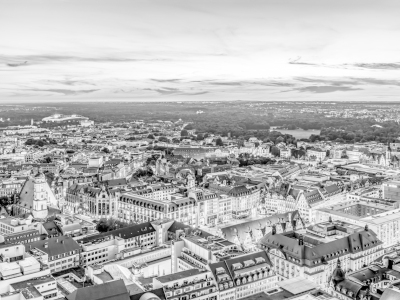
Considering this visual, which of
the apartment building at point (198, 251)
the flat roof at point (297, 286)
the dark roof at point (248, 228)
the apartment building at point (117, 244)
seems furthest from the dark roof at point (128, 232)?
the flat roof at point (297, 286)

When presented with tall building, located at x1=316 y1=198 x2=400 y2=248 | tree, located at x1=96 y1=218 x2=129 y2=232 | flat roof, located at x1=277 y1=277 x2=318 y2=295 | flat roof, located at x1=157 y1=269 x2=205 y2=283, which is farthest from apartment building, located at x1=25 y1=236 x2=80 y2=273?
tall building, located at x1=316 y1=198 x2=400 y2=248

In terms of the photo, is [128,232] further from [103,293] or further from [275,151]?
[275,151]

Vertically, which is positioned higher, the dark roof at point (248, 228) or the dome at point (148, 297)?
the dome at point (148, 297)

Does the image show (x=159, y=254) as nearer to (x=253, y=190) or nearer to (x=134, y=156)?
(x=253, y=190)

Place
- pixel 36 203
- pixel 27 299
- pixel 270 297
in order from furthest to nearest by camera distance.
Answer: pixel 36 203
pixel 270 297
pixel 27 299

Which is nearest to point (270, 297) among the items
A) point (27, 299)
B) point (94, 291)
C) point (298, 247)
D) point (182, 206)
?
point (298, 247)

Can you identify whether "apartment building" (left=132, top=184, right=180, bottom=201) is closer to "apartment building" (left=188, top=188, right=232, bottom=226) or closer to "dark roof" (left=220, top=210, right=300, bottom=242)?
"apartment building" (left=188, top=188, right=232, bottom=226)

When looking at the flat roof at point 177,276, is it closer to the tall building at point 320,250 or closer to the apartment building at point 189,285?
the apartment building at point 189,285

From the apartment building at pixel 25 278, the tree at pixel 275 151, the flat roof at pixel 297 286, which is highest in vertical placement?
the apartment building at pixel 25 278

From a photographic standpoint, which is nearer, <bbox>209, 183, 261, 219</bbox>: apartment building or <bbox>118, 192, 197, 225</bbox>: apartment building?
<bbox>118, 192, 197, 225</bbox>: apartment building
